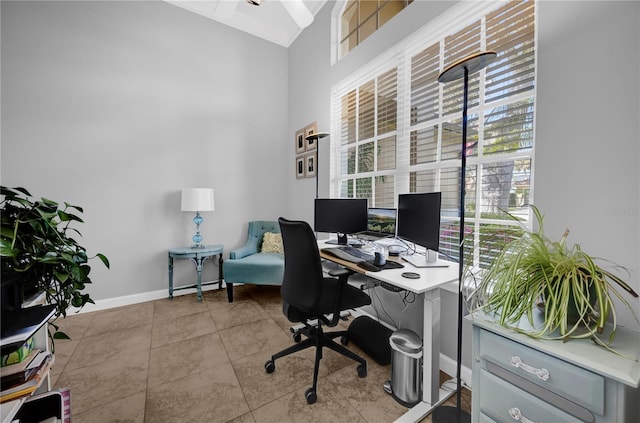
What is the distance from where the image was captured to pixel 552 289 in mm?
943

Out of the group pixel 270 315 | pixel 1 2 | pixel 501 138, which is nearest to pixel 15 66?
pixel 1 2

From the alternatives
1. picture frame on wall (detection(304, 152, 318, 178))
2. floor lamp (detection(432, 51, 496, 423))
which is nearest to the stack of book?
floor lamp (detection(432, 51, 496, 423))

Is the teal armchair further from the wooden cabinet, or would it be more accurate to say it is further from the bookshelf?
the wooden cabinet

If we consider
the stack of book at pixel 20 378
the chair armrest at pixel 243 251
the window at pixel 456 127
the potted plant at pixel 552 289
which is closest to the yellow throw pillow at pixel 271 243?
the chair armrest at pixel 243 251

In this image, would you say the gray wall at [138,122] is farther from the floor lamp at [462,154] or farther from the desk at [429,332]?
the floor lamp at [462,154]

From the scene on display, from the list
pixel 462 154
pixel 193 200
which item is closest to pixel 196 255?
pixel 193 200

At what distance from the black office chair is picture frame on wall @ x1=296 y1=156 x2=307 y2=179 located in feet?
6.66

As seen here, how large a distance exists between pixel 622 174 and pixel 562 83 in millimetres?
523

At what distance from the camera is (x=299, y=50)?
12.2ft

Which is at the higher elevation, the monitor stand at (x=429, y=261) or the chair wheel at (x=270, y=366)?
the monitor stand at (x=429, y=261)

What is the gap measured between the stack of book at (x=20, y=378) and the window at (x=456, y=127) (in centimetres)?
188

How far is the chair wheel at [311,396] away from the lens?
1551 millimetres

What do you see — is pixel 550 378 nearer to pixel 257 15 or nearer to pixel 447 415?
pixel 447 415

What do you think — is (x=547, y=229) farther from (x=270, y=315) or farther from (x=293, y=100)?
(x=293, y=100)
